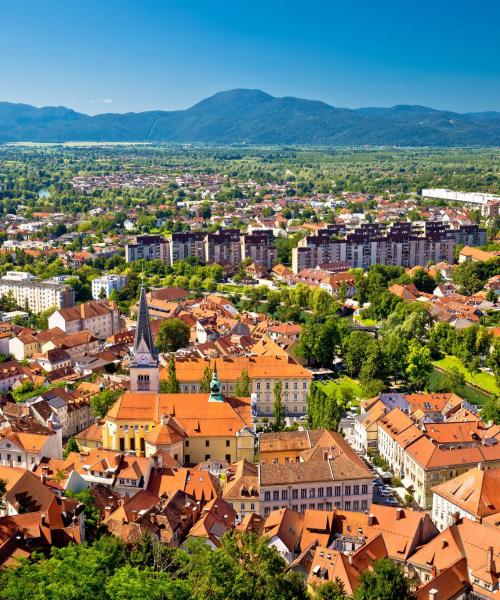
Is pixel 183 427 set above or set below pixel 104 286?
above

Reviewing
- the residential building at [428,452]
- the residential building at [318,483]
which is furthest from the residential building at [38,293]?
the residential building at [318,483]

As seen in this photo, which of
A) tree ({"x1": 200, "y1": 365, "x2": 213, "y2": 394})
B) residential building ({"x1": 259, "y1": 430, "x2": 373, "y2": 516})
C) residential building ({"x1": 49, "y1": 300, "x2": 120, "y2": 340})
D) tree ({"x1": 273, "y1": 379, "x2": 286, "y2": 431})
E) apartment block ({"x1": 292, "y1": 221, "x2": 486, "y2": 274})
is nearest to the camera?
residential building ({"x1": 259, "y1": 430, "x2": 373, "y2": 516})

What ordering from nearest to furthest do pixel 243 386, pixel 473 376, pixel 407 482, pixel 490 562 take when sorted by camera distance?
pixel 490 562 → pixel 407 482 → pixel 243 386 → pixel 473 376

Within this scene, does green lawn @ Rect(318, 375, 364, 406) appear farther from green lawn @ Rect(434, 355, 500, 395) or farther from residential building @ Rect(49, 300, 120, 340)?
residential building @ Rect(49, 300, 120, 340)

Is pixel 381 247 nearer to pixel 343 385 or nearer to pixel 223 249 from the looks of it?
pixel 223 249

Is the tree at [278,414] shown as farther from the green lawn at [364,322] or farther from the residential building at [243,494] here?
the green lawn at [364,322]

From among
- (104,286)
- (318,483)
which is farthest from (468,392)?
(104,286)

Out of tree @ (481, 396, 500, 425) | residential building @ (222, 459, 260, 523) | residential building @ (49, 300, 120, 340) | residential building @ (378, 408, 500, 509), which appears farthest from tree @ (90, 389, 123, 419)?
residential building @ (49, 300, 120, 340)
